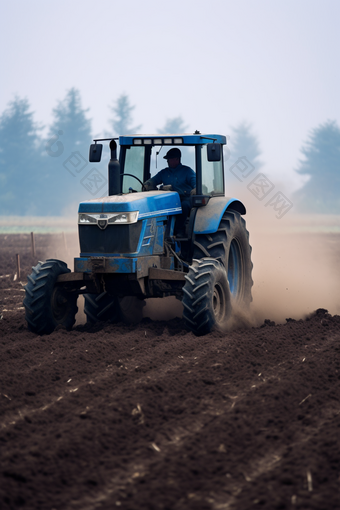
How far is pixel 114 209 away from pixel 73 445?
4021 millimetres

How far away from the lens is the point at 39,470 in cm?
443

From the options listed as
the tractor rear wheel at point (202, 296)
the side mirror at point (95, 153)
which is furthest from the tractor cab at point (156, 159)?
the tractor rear wheel at point (202, 296)

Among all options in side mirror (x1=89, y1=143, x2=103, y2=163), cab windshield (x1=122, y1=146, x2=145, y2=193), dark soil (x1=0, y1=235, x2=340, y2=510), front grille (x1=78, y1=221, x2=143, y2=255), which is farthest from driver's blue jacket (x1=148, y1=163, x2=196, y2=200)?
dark soil (x1=0, y1=235, x2=340, y2=510)

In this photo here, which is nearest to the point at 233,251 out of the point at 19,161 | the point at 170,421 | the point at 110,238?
the point at 110,238

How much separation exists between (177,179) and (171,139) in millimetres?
660

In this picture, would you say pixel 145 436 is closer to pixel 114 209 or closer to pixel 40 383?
pixel 40 383

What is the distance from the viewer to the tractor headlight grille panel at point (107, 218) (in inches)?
324

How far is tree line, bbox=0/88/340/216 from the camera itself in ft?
233

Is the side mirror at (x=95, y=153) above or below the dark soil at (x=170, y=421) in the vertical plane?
above

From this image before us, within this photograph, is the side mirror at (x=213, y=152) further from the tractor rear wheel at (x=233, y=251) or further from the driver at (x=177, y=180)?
the tractor rear wheel at (x=233, y=251)

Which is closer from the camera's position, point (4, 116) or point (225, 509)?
point (225, 509)

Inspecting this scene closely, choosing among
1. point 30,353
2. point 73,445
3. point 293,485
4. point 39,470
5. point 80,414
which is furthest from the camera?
point 30,353

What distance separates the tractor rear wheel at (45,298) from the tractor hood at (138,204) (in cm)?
91

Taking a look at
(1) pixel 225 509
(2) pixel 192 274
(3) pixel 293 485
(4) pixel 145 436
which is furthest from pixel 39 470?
(2) pixel 192 274
